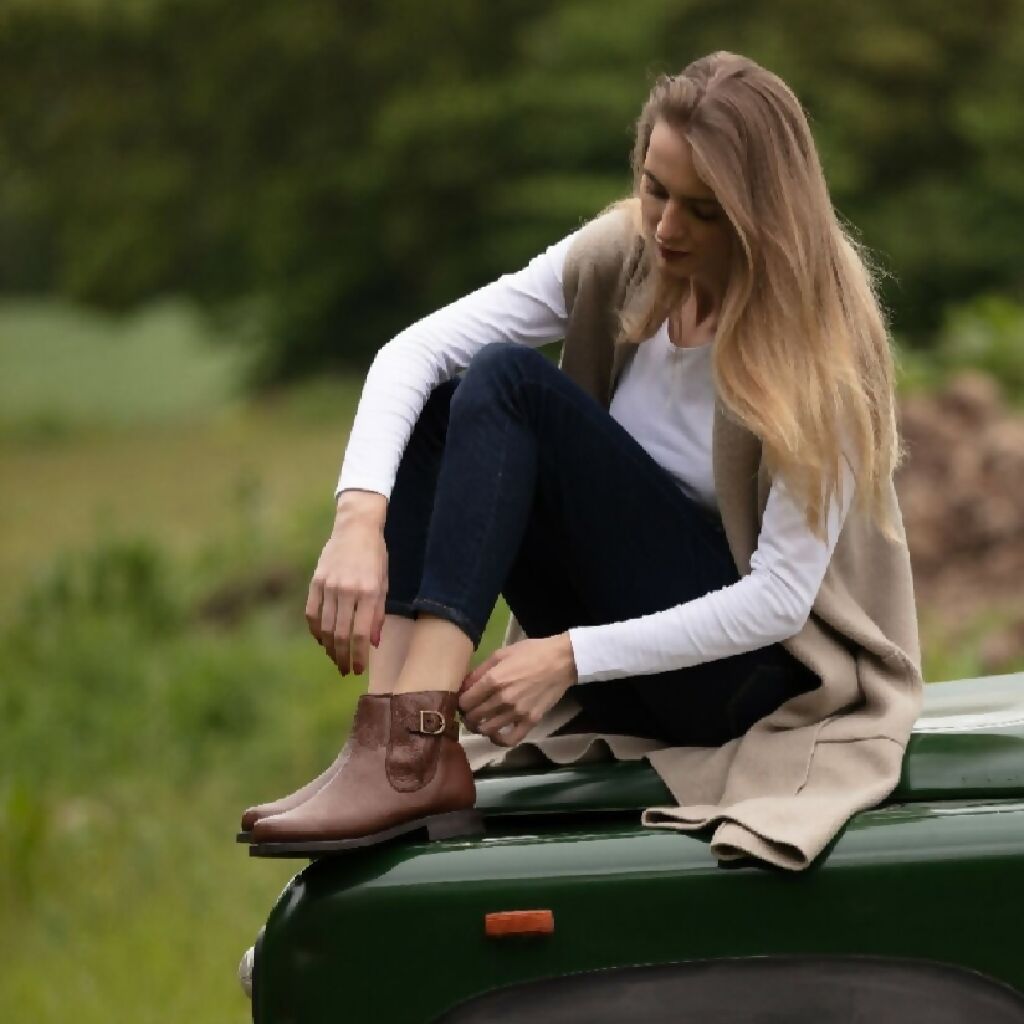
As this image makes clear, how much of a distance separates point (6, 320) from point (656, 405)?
68.8ft

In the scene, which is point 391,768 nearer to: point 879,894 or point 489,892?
point 489,892

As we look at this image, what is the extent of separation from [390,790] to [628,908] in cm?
31

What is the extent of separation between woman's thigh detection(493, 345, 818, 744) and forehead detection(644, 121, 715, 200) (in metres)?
0.27

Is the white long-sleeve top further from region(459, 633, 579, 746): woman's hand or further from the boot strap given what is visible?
the boot strap

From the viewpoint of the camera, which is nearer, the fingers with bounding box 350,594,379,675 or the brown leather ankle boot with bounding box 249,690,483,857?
the brown leather ankle boot with bounding box 249,690,483,857

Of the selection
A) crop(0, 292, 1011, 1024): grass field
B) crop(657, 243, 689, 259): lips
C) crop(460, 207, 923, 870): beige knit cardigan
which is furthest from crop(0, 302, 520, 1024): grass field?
crop(657, 243, 689, 259): lips

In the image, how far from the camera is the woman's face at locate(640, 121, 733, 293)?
8.14 feet

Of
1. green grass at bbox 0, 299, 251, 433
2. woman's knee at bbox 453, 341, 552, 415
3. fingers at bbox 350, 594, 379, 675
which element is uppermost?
green grass at bbox 0, 299, 251, 433

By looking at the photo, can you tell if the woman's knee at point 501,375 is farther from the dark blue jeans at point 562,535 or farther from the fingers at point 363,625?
the fingers at point 363,625

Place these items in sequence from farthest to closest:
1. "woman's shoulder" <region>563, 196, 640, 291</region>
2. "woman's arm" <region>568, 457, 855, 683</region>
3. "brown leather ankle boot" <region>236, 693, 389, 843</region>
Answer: "woman's shoulder" <region>563, 196, 640, 291</region> < "woman's arm" <region>568, 457, 855, 683</region> < "brown leather ankle boot" <region>236, 693, 389, 843</region>

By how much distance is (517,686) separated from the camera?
2416mm

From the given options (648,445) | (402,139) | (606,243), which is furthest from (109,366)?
(648,445)

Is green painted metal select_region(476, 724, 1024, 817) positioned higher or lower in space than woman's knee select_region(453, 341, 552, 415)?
lower

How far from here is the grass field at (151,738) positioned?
4508mm
